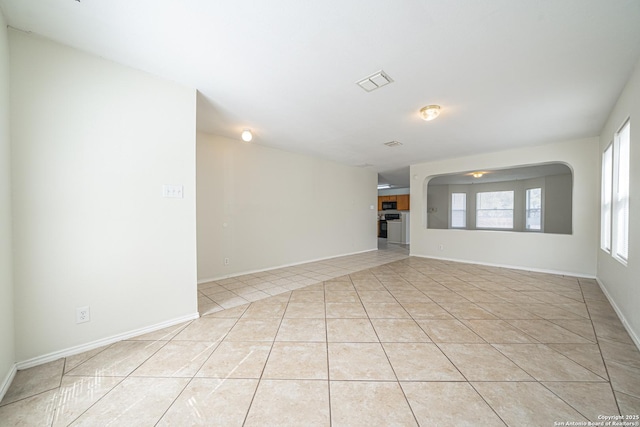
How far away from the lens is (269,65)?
1.97 meters

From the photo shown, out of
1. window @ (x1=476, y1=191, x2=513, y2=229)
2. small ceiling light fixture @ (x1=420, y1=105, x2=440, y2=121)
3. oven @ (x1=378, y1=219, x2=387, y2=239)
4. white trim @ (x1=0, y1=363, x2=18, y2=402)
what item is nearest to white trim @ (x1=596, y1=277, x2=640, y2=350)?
small ceiling light fixture @ (x1=420, y1=105, x2=440, y2=121)

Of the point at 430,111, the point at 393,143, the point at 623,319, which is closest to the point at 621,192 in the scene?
the point at 623,319

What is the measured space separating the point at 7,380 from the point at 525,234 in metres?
6.78

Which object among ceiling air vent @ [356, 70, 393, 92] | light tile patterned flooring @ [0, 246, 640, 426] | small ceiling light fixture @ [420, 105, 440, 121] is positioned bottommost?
light tile patterned flooring @ [0, 246, 640, 426]

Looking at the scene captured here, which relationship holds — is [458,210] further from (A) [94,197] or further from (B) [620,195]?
(A) [94,197]

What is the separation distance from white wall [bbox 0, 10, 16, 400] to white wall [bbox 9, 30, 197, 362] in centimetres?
5

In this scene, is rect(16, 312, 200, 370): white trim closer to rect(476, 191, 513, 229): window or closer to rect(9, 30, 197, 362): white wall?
rect(9, 30, 197, 362): white wall

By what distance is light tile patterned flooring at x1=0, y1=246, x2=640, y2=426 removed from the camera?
4.04 ft

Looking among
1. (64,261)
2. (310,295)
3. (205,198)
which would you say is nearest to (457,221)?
(310,295)

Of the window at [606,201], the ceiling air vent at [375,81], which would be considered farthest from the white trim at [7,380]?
the window at [606,201]

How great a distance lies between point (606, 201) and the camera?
3.29 meters

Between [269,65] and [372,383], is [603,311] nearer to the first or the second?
[372,383]

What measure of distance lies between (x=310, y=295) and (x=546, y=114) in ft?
12.8

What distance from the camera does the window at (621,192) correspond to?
247 cm
